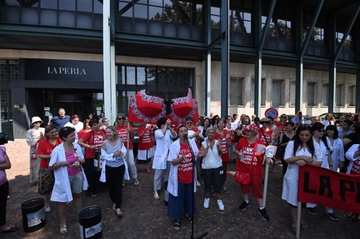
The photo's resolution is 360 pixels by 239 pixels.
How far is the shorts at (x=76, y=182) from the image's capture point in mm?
3439

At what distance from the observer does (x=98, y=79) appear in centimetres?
1372

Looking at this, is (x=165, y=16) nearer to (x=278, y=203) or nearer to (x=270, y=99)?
(x=270, y=99)

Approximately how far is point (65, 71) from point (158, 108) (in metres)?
11.7

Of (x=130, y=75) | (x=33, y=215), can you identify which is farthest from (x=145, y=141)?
(x=130, y=75)

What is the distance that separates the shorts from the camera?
135 inches

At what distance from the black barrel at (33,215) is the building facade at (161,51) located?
9080mm

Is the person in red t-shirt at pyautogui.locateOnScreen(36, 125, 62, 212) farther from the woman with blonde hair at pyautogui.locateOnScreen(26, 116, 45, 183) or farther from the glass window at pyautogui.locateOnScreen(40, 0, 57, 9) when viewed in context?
the glass window at pyautogui.locateOnScreen(40, 0, 57, 9)

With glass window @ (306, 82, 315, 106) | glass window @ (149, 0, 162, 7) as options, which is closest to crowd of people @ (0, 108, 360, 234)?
glass window @ (149, 0, 162, 7)

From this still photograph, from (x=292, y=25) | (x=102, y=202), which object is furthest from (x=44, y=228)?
(x=292, y=25)

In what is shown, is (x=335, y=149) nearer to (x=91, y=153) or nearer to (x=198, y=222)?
(x=198, y=222)

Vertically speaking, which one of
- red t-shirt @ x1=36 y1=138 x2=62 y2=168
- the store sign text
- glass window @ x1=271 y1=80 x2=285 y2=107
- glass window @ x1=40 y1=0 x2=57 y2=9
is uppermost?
glass window @ x1=40 y1=0 x2=57 y2=9

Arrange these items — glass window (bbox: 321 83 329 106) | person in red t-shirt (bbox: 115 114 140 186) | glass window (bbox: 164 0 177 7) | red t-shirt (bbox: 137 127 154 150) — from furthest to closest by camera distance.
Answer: glass window (bbox: 321 83 329 106)
glass window (bbox: 164 0 177 7)
red t-shirt (bbox: 137 127 154 150)
person in red t-shirt (bbox: 115 114 140 186)

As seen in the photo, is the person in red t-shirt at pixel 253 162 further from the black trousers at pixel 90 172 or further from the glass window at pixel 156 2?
the glass window at pixel 156 2

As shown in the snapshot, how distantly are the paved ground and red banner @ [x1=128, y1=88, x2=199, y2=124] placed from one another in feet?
6.60
